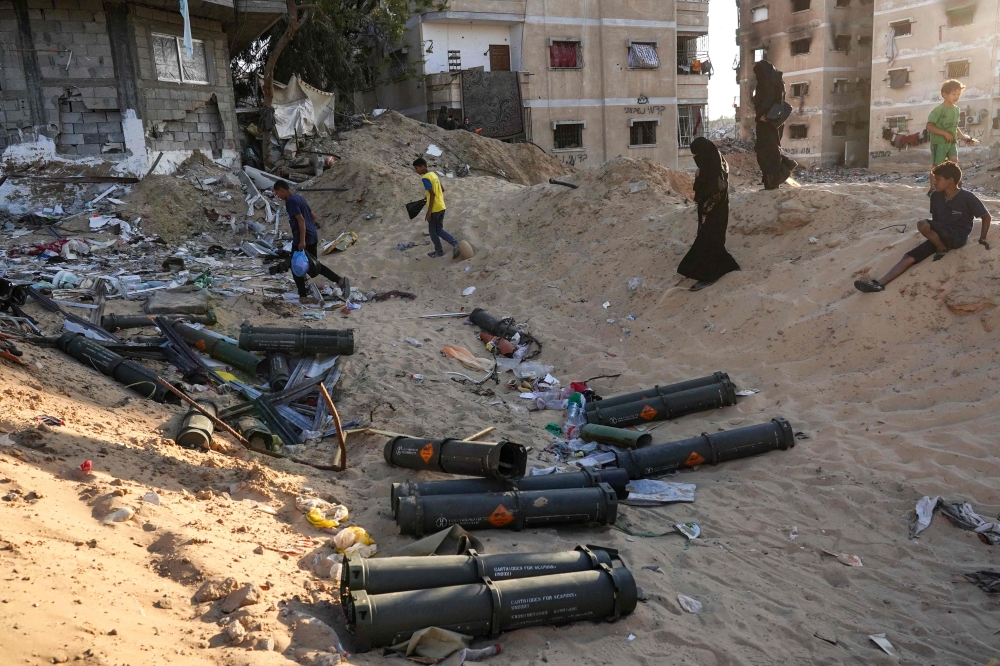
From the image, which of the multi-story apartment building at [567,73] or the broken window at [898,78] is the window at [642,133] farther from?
the broken window at [898,78]

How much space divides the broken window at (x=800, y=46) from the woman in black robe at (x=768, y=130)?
2818cm

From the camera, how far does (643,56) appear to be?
87.8 feet

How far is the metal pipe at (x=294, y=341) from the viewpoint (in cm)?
723

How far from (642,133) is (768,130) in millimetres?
19205

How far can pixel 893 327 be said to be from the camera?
6.55 m

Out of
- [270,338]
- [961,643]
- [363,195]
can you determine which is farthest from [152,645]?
[363,195]

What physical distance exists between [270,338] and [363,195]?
7.64 metres

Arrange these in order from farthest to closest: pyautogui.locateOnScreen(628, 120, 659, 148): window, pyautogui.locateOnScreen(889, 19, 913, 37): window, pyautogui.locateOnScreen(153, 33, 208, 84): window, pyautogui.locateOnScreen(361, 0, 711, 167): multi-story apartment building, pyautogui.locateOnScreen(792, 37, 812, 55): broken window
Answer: pyautogui.locateOnScreen(792, 37, 812, 55): broken window, pyautogui.locateOnScreen(889, 19, 913, 37): window, pyautogui.locateOnScreen(628, 120, 659, 148): window, pyautogui.locateOnScreen(361, 0, 711, 167): multi-story apartment building, pyautogui.locateOnScreen(153, 33, 208, 84): window

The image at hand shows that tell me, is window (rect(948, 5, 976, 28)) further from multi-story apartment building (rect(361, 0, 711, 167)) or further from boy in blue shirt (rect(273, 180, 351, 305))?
boy in blue shirt (rect(273, 180, 351, 305))

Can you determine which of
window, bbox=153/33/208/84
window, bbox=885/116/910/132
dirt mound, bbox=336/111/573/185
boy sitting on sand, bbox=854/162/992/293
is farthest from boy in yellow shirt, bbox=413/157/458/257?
window, bbox=885/116/910/132

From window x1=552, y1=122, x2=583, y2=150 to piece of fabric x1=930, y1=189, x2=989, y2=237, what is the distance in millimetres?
19741

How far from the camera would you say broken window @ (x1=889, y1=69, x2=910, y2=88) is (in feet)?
99.0

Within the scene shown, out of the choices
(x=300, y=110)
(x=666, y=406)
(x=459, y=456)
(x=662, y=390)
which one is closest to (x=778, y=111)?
(x=662, y=390)

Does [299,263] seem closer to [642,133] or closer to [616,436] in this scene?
[616,436]
